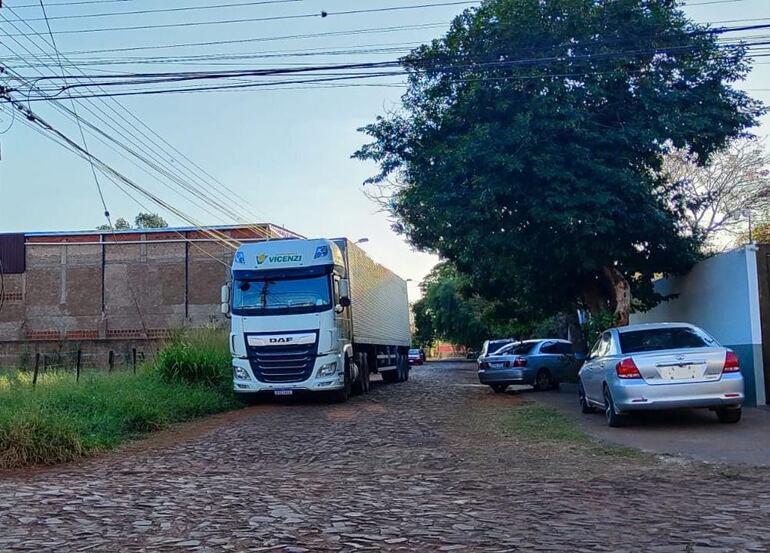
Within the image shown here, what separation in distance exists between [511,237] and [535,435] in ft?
→ 21.9

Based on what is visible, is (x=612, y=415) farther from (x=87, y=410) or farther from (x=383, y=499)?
(x=87, y=410)

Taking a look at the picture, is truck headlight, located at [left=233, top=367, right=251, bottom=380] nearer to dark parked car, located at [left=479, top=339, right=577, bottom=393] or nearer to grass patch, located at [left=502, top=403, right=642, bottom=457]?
grass patch, located at [left=502, top=403, right=642, bottom=457]

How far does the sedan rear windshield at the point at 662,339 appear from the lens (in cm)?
1179

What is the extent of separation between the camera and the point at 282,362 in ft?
57.4

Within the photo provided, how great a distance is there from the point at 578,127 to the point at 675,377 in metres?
7.00

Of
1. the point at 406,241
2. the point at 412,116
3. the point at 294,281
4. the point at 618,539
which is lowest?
the point at 618,539

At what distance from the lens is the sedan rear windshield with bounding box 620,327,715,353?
11.8 metres

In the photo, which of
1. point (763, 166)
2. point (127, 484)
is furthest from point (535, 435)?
point (763, 166)

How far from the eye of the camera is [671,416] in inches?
513

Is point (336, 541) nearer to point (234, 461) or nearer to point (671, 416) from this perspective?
point (234, 461)

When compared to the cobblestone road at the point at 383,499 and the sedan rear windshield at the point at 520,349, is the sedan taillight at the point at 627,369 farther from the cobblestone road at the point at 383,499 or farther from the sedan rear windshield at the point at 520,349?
the sedan rear windshield at the point at 520,349

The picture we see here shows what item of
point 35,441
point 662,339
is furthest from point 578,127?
point 35,441

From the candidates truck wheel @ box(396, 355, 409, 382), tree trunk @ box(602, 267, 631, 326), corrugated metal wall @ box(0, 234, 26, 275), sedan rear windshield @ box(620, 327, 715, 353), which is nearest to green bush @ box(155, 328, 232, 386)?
tree trunk @ box(602, 267, 631, 326)

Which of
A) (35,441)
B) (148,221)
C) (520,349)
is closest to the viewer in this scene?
(35,441)
